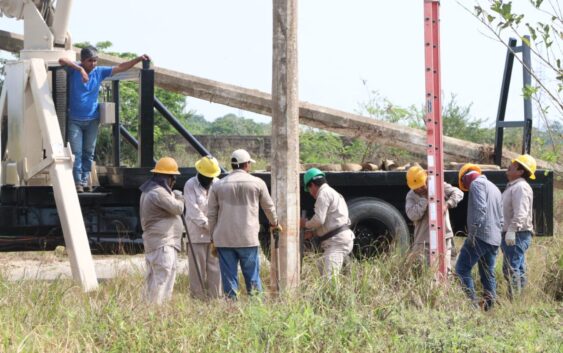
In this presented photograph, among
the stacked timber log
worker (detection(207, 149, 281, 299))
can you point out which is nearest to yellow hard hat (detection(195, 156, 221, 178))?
worker (detection(207, 149, 281, 299))

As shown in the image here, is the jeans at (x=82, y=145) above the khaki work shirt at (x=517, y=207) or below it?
above

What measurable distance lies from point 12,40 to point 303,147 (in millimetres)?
8243

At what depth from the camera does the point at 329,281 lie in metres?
9.36

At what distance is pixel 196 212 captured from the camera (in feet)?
36.9

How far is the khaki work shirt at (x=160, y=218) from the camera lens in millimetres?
10539

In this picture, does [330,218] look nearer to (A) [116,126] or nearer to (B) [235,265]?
(B) [235,265]

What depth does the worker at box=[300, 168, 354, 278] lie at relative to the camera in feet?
36.4

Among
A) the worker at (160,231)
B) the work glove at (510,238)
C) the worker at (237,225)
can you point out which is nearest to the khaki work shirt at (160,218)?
the worker at (160,231)

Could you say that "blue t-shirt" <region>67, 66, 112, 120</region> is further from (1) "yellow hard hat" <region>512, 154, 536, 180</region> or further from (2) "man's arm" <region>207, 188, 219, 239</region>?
(1) "yellow hard hat" <region>512, 154, 536, 180</region>

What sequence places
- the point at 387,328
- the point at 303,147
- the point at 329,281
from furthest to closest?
the point at 303,147, the point at 329,281, the point at 387,328

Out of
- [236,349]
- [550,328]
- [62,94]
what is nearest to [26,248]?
[62,94]

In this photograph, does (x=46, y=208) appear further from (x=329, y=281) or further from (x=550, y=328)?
(x=550, y=328)

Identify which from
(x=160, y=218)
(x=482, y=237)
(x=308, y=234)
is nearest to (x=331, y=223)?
(x=308, y=234)

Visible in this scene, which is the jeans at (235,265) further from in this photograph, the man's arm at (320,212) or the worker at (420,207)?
the worker at (420,207)
